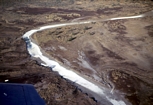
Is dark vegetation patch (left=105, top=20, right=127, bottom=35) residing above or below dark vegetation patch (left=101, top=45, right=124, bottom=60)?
above

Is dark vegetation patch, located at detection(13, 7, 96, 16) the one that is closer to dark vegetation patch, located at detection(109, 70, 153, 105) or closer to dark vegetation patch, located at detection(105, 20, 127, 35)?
dark vegetation patch, located at detection(105, 20, 127, 35)

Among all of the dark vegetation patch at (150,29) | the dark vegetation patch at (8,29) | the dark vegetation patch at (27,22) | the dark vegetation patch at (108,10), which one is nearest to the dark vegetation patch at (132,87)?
the dark vegetation patch at (150,29)

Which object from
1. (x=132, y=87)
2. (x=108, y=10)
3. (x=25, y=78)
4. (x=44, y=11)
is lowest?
(x=132, y=87)

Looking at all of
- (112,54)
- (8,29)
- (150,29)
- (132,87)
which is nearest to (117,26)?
(150,29)

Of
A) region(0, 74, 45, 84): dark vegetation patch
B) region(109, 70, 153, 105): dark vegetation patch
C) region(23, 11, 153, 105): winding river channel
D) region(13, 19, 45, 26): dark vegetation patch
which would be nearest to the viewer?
region(109, 70, 153, 105): dark vegetation patch

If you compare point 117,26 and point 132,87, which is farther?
point 117,26

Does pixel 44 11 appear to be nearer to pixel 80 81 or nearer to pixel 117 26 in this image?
pixel 117 26

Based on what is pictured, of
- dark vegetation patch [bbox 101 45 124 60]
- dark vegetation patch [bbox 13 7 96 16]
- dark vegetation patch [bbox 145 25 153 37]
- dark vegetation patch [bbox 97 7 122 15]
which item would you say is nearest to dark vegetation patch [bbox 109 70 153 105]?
dark vegetation patch [bbox 101 45 124 60]

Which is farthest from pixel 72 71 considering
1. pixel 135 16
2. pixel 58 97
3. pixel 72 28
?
pixel 135 16
